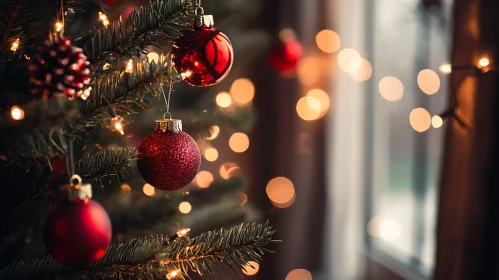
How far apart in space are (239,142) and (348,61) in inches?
24.4

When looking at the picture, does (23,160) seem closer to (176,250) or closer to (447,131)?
(176,250)

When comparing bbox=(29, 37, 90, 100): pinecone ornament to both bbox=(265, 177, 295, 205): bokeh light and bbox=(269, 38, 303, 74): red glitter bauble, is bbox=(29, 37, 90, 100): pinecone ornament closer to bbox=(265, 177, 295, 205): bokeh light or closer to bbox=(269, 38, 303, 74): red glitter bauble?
bbox=(269, 38, 303, 74): red glitter bauble

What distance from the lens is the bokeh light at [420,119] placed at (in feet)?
5.51

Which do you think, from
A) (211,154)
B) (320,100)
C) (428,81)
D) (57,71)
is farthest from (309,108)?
(57,71)

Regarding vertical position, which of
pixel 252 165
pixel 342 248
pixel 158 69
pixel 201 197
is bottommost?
pixel 342 248

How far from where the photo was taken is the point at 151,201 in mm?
995

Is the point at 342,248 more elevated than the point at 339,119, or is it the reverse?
the point at 339,119

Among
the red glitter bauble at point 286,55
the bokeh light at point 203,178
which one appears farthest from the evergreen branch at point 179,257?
the bokeh light at point 203,178

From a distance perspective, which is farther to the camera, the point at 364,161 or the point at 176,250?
the point at 364,161

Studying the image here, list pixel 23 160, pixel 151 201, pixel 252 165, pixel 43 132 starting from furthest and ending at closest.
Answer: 1. pixel 252 165
2. pixel 151 201
3. pixel 23 160
4. pixel 43 132

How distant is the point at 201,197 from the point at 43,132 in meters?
0.67

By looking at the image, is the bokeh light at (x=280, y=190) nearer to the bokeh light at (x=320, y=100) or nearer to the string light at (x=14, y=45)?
the bokeh light at (x=320, y=100)

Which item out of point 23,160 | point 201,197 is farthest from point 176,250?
point 201,197

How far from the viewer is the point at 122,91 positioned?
63 centimetres
